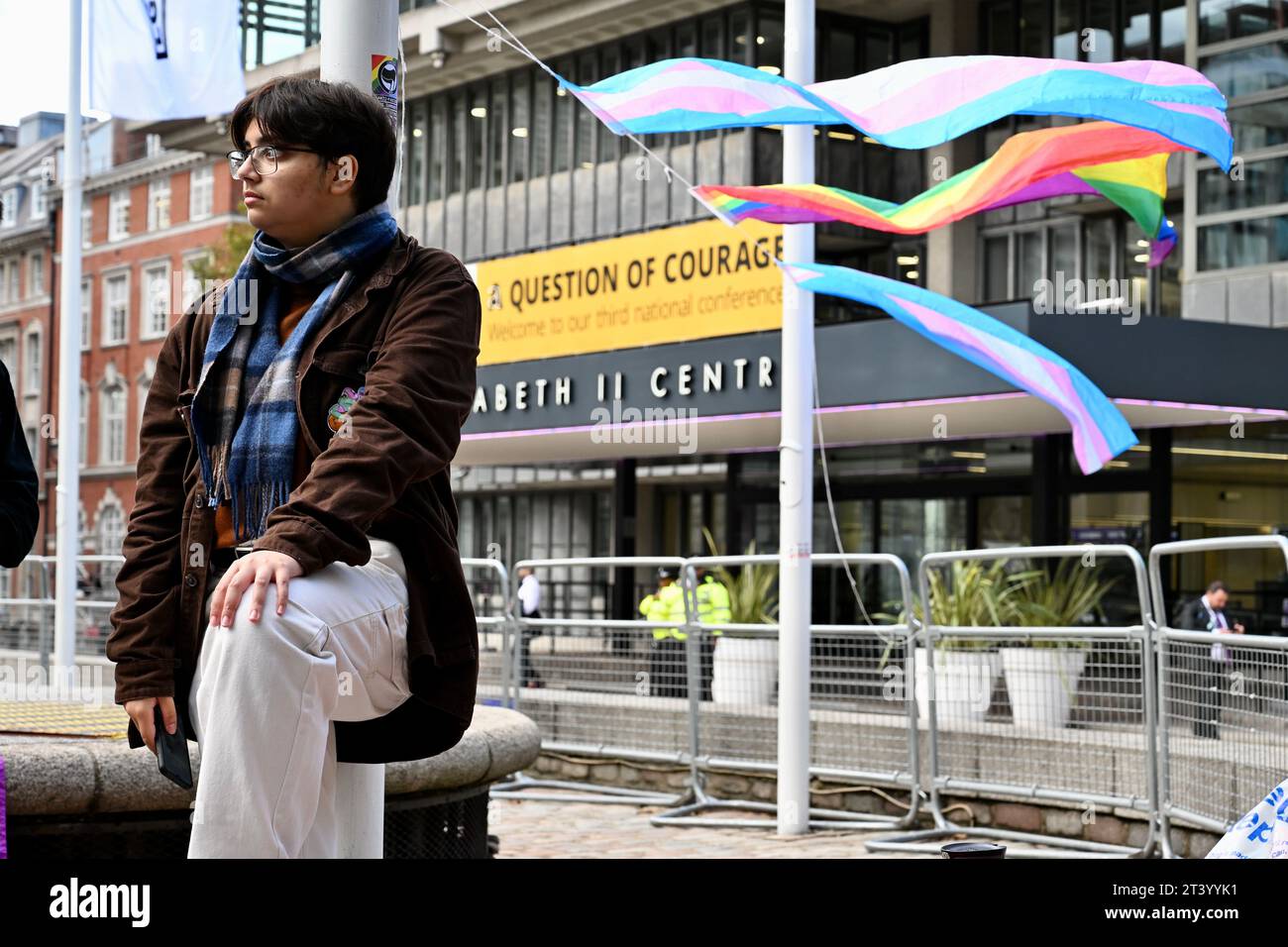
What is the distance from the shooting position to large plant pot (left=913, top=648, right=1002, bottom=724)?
36.5 feet

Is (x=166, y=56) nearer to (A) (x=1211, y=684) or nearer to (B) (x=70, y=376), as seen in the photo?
(B) (x=70, y=376)

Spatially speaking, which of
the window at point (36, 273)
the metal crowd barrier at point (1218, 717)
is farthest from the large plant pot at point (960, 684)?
the window at point (36, 273)

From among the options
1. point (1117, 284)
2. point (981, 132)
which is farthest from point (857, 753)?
point (981, 132)

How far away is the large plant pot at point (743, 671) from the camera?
12.5 metres

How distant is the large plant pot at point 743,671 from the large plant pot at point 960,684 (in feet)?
4.74

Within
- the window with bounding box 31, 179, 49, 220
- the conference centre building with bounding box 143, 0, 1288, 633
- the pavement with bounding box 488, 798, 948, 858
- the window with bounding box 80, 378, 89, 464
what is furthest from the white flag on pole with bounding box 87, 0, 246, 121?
the window with bounding box 31, 179, 49, 220

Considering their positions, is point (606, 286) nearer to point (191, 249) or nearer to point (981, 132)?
point (981, 132)

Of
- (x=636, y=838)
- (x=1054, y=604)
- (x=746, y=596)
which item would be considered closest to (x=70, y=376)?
(x=746, y=596)

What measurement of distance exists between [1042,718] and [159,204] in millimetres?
54528

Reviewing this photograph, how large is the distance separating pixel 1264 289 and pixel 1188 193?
5.99 ft

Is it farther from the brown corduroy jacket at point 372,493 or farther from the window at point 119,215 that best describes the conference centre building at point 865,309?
the window at point 119,215

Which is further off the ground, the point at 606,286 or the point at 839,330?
the point at 606,286
